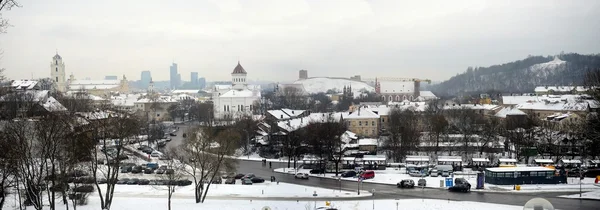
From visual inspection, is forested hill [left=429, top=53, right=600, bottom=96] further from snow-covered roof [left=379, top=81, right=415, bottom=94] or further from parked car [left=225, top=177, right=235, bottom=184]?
parked car [left=225, top=177, right=235, bottom=184]

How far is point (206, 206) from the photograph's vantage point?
19.7 metres

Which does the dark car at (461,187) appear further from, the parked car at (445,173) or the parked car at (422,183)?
the parked car at (445,173)

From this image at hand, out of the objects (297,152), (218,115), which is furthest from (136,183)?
(218,115)

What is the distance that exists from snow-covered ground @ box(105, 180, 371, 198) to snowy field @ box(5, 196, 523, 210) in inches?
65.5

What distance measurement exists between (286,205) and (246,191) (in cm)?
416

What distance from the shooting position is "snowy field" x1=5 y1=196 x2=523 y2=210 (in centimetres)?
1927

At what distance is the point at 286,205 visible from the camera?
20.0 meters

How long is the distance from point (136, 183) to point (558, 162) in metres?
25.8

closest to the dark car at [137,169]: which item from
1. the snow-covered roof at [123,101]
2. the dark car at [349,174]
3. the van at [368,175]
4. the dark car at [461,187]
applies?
the dark car at [349,174]

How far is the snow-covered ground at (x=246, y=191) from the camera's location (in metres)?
22.6

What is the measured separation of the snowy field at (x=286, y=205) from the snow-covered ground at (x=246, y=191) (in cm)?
166

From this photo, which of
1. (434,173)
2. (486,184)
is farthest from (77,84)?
(486,184)

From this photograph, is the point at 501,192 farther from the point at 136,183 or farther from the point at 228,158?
the point at 136,183

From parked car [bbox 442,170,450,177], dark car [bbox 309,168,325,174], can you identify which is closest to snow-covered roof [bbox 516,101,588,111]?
parked car [bbox 442,170,450,177]
